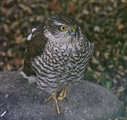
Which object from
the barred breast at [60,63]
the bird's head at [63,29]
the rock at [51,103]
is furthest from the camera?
the rock at [51,103]

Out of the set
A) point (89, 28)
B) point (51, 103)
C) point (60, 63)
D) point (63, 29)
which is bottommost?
point (51, 103)

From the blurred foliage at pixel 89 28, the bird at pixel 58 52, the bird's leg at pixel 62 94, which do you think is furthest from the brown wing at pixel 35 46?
the blurred foliage at pixel 89 28

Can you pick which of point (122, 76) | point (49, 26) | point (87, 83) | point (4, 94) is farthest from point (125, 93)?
point (49, 26)

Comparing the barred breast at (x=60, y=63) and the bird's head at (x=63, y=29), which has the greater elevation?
the bird's head at (x=63, y=29)

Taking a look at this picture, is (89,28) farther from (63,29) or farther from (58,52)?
(63,29)

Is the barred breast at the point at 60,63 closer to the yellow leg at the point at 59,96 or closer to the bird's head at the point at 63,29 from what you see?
the bird's head at the point at 63,29

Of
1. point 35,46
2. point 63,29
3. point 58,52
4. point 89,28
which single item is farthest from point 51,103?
point 89,28
